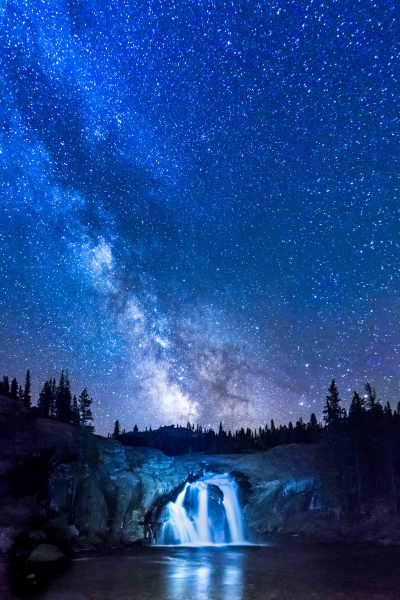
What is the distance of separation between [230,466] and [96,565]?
32.5 m

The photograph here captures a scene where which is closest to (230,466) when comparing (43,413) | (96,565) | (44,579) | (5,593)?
(96,565)

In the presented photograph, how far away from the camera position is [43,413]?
89312 millimetres

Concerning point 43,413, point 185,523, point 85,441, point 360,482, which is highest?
point 43,413

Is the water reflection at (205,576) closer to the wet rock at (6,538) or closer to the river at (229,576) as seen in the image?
the river at (229,576)

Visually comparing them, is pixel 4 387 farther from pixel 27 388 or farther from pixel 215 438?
pixel 215 438

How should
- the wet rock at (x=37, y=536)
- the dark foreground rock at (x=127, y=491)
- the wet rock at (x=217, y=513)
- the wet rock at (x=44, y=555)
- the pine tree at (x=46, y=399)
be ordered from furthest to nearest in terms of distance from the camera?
the pine tree at (x=46, y=399), the wet rock at (x=217, y=513), the dark foreground rock at (x=127, y=491), the wet rock at (x=37, y=536), the wet rock at (x=44, y=555)

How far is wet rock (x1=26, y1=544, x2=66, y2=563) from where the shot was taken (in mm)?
30706

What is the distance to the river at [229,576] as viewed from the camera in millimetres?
20578

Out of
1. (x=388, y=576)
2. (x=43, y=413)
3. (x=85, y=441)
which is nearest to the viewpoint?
(x=388, y=576)

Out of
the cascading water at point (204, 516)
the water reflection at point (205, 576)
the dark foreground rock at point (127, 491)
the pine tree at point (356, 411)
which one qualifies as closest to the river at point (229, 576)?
the water reflection at point (205, 576)

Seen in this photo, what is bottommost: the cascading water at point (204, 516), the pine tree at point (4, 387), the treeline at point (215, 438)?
the cascading water at point (204, 516)

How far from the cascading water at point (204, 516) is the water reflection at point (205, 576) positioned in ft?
34.0

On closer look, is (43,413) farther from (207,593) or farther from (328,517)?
(207,593)

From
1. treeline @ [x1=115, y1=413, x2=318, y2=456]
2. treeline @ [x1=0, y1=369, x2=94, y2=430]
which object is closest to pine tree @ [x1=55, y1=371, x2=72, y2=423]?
treeline @ [x1=0, y1=369, x2=94, y2=430]
